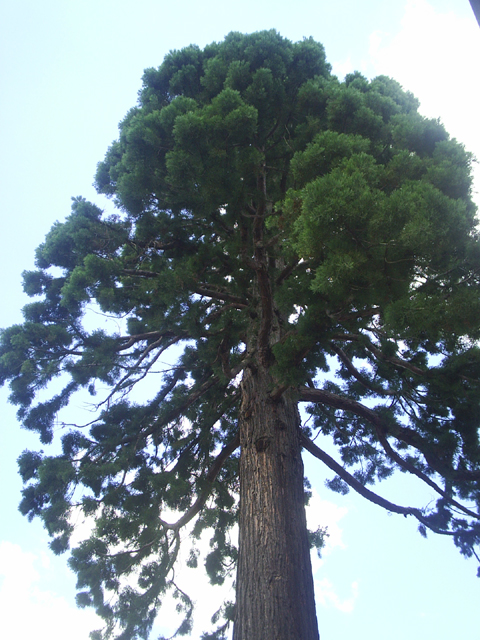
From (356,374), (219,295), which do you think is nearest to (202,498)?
(219,295)

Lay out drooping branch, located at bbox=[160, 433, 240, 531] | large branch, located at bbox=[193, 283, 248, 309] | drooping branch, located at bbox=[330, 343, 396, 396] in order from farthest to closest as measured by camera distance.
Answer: drooping branch, located at bbox=[330, 343, 396, 396]
large branch, located at bbox=[193, 283, 248, 309]
drooping branch, located at bbox=[160, 433, 240, 531]

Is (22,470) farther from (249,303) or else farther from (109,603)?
(249,303)

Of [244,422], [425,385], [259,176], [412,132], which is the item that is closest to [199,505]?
[244,422]

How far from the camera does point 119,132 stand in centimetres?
584

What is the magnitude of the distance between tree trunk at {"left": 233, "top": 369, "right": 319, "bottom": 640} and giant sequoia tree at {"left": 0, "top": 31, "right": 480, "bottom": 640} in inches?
0.7

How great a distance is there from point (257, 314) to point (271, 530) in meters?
2.74

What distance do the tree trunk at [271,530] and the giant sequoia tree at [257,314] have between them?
0.06 feet

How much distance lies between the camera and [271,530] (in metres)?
3.26

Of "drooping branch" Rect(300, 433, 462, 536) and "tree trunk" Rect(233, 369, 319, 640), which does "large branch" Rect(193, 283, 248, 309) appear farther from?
"drooping branch" Rect(300, 433, 462, 536)

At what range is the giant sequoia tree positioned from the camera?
273cm

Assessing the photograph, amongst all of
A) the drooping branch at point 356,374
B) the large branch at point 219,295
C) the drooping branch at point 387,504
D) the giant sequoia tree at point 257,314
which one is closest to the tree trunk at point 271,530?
the giant sequoia tree at point 257,314

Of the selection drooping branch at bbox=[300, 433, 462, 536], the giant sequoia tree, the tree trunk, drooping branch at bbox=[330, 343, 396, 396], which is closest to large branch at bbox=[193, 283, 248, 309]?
the giant sequoia tree

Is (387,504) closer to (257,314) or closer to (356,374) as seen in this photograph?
(356,374)

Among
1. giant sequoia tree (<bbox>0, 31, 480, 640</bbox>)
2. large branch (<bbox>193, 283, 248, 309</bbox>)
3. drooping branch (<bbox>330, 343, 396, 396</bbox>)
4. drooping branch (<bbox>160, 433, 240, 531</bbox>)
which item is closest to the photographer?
giant sequoia tree (<bbox>0, 31, 480, 640</bbox>)
